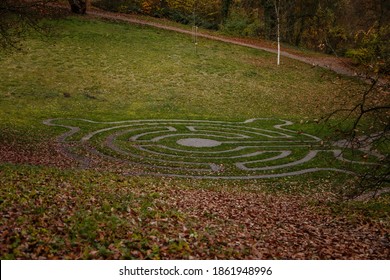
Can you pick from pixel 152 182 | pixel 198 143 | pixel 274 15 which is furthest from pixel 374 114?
pixel 274 15

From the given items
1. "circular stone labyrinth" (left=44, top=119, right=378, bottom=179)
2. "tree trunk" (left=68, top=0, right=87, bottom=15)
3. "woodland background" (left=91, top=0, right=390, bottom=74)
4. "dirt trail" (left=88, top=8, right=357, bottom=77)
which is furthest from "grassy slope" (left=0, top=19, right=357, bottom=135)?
"woodland background" (left=91, top=0, right=390, bottom=74)

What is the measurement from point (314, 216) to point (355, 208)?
83.8 inches

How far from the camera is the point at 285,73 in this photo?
47.8 meters

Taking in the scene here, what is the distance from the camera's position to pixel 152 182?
60.2 ft

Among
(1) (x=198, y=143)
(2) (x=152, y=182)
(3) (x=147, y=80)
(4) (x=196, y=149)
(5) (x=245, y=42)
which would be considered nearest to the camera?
(2) (x=152, y=182)

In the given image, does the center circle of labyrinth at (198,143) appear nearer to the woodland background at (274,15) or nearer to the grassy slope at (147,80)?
the grassy slope at (147,80)

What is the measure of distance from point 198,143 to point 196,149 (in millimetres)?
1469

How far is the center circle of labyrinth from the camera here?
27.0 meters

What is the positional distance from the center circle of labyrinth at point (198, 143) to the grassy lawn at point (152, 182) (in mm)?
3821

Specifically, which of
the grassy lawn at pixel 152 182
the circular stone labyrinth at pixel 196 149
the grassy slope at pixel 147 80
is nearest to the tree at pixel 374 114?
the grassy lawn at pixel 152 182

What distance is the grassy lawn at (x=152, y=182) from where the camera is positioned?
1051 cm

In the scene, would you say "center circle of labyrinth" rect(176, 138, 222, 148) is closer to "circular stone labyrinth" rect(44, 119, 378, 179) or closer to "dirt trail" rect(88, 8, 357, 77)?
"circular stone labyrinth" rect(44, 119, 378, 179)

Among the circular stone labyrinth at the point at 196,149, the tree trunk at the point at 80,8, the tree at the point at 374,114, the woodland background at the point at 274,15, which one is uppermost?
the woodland background at the point at 274,15

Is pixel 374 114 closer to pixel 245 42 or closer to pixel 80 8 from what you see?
pixel 245 42
